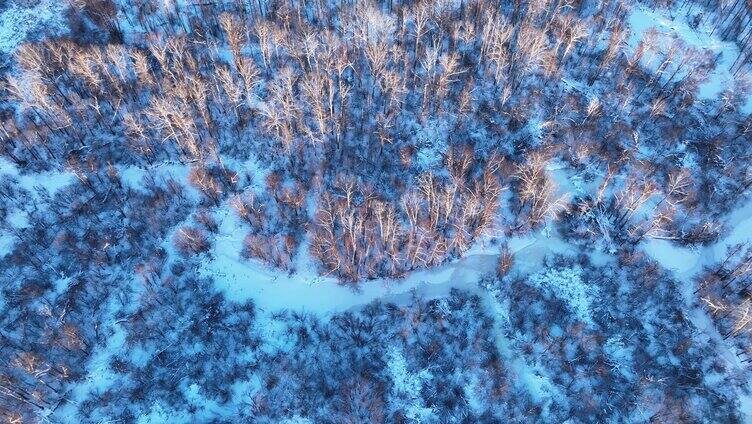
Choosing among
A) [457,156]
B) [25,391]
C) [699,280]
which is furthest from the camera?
[457,156]

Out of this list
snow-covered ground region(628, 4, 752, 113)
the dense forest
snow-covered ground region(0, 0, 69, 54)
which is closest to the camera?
the dense forest

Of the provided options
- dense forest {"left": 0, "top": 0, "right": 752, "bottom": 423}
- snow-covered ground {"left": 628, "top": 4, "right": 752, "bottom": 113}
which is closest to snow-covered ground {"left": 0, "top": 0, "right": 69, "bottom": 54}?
dense forest {"left": 0, "top": 0, "right": 752, "bottom": 423}

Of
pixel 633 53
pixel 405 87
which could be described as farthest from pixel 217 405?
pixel 633 53

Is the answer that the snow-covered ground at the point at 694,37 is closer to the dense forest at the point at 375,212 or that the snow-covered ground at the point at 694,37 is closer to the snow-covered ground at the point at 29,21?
the dense forest at the point at 375,212

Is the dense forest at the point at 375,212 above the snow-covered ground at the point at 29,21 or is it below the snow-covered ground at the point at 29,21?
Result: below

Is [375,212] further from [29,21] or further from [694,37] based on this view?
[29,21]

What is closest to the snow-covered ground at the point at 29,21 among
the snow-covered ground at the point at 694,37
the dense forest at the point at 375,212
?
the dense forest at the point at 375,212

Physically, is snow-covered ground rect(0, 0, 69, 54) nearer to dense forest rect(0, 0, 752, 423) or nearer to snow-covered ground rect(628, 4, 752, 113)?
dense forest rect(0, 0, 752, 423)

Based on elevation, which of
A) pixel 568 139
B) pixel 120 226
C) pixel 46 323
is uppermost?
pixel 568 139

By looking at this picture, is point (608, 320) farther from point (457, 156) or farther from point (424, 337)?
point (457, 156)
